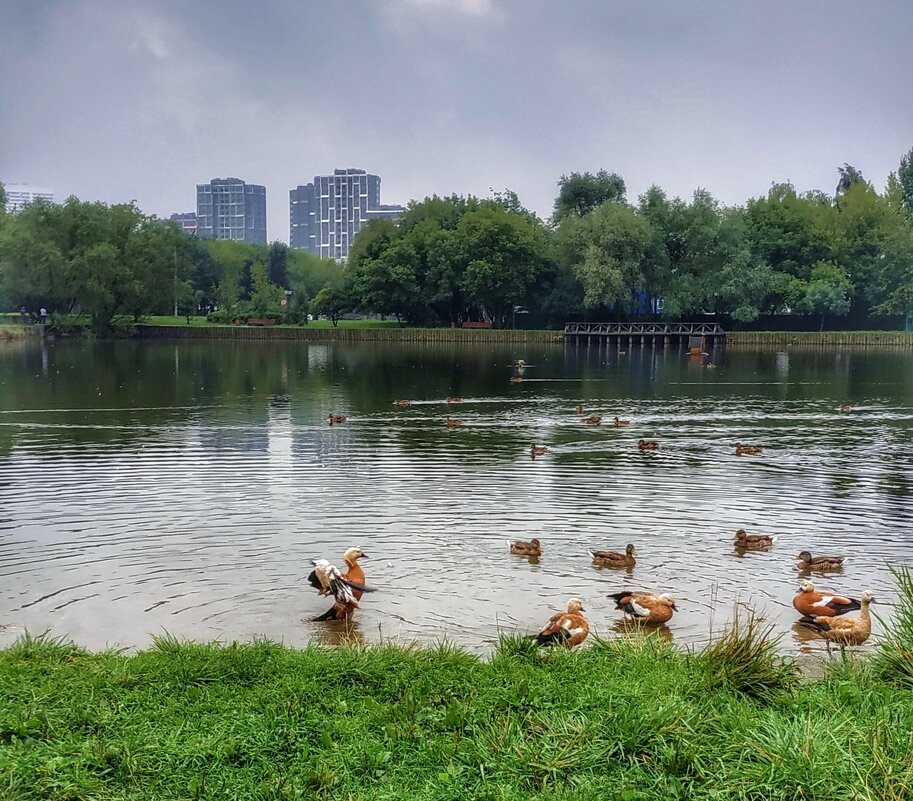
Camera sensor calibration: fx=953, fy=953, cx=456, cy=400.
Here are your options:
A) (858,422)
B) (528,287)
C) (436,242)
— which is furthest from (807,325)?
(858,422)

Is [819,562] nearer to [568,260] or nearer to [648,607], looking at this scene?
[648,607]

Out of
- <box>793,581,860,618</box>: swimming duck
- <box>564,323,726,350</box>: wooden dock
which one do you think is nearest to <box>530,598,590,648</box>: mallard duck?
<box>793,581,860,618</box>: swimming duck

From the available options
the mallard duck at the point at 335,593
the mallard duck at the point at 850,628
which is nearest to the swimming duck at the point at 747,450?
the mallard duck at the point at 850,628

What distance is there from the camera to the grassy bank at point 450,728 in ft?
20.0

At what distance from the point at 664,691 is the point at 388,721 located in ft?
7.13

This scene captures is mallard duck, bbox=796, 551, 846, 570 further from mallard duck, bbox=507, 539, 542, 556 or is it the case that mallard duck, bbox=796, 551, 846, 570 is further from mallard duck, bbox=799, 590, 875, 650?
mallard duck, bbox=507, 539, 542, 556

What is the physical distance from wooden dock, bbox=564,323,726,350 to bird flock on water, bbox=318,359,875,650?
70.3 meters

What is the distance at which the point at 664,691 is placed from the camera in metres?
7.49

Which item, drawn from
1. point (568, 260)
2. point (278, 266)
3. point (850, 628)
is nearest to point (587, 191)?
point (568, 260)

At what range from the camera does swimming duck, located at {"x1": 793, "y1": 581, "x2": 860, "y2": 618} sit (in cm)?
1170

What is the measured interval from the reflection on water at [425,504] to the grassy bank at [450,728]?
2885 mm

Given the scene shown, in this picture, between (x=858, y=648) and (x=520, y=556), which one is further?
(x=520, y=556)

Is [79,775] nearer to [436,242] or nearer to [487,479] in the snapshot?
[487,479]

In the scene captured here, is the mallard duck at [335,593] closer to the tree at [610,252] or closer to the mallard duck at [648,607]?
the mallard duck at [648,607]
